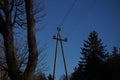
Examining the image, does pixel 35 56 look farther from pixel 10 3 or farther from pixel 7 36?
pixel 10 3

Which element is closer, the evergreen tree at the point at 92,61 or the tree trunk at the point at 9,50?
the tree trunk at the point at 9,50

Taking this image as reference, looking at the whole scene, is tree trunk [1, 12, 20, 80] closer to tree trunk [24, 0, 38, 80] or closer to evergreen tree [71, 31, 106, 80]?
tree trunk [24, 0, 38, 80]

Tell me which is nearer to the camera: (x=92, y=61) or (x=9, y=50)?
(x=9, y=50)

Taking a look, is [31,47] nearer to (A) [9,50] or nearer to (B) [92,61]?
(A) [9,50]

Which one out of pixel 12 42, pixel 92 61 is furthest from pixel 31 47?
pixel 92 61

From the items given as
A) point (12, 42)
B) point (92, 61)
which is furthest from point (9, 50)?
point (92, 61)

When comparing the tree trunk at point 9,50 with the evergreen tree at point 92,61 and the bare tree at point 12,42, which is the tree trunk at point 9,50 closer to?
the bare tree at point 12,42

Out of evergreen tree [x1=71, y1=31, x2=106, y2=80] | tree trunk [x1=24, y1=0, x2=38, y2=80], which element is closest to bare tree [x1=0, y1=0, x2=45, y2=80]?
tree trunk [x1=24, y1=0, x2=38, y2=80]

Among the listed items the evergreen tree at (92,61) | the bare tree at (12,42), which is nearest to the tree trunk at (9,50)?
the bare tree at (12,42)

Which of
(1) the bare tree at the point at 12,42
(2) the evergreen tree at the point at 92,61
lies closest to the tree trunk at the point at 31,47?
(1) the bare tree at the point at 12,42

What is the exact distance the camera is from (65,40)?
30781mm

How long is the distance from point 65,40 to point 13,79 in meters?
22.6

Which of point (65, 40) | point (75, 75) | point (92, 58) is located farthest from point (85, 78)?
point (65, 40)

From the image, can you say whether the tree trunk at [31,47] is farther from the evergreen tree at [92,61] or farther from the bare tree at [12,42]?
the evergreen tree at [92,61]
